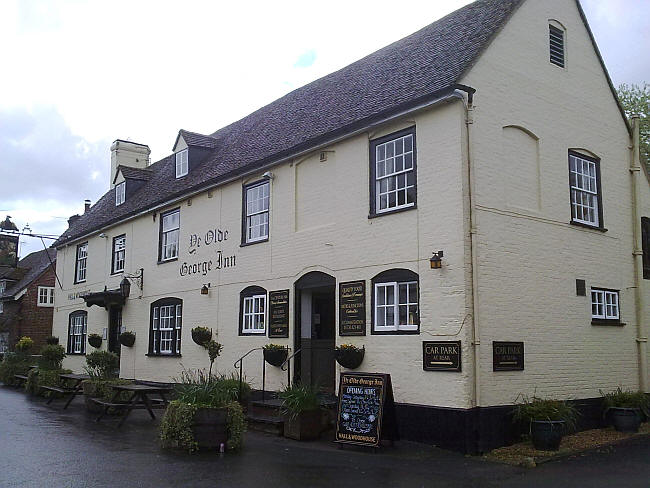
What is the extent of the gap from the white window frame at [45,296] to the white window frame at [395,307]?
32.7m

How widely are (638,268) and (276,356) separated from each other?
8532 millimetres

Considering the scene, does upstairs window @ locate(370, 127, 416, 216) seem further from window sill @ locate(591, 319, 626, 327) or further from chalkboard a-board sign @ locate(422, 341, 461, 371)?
window sill @ locate(591, 319, 626, 327)

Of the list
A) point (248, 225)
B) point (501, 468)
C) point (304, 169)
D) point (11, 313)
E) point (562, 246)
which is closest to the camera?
point (501, 468)

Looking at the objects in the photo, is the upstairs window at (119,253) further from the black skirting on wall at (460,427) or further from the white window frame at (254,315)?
the black skirting on wall at (460,427)

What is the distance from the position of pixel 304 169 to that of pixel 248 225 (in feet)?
8.96

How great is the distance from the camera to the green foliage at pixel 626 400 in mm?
13727

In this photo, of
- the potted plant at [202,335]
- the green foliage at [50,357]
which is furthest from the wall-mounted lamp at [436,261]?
the green foliage at [50,357]

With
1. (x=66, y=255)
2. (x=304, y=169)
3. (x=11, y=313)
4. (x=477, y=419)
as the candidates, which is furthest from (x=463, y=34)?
(x=11, y=313)

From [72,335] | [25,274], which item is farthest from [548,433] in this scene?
[25,274]

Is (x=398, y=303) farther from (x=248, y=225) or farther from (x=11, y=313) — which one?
(x=11, y=313)

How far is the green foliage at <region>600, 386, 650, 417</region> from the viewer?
13727 millimetres

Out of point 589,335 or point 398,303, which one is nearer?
point 398,303

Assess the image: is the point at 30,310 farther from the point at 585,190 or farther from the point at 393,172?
the point at 585,190

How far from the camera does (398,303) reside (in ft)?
42.4
